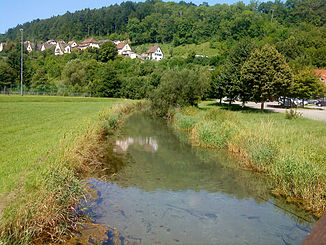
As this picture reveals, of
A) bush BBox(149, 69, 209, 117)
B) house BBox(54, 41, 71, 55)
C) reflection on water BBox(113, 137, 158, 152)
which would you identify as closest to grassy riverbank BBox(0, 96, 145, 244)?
reflection on water BBox(113, 137, 158, 152)

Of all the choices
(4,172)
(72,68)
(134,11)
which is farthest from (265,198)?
(134,11)

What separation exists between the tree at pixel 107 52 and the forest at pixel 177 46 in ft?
1.27

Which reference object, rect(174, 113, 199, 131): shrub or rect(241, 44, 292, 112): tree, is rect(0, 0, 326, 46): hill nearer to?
rect(241, 44, 292, 112): tree

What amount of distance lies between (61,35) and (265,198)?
193421 millimetres

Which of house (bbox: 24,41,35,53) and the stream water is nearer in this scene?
the stream water

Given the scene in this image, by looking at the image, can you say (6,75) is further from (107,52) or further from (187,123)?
(187,123)

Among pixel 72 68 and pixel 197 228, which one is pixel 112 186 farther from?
pixel 72 68

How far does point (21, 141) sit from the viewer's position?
15414mm

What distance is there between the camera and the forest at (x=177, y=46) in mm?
50250

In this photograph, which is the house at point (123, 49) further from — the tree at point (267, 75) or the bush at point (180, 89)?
the tree at point (267, 75)

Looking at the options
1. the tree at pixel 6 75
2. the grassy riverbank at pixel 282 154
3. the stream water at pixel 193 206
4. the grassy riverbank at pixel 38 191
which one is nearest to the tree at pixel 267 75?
the grassy riverbank at pixel 282 154

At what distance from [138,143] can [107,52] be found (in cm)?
10200

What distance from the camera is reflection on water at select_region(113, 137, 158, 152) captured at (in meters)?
21.2

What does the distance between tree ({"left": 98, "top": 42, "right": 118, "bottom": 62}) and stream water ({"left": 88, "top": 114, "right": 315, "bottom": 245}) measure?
106004mm
